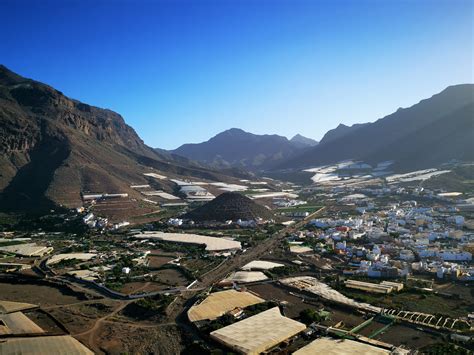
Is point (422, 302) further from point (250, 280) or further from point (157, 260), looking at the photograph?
point (157, 260)

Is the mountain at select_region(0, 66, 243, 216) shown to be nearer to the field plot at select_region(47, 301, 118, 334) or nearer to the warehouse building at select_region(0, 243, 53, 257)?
the warehouse building at select_region(0, 243, 53, 257)

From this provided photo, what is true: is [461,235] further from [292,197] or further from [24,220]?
[24,220]

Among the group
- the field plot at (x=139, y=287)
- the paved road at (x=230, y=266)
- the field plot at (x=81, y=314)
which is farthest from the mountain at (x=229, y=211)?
the field plot at (x=81, y=314)

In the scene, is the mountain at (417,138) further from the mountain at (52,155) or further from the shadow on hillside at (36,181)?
the shadow on hillside at (36,181)

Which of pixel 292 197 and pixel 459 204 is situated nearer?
pixel 459 204

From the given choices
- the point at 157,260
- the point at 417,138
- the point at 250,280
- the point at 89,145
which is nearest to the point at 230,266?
the point at 250,280

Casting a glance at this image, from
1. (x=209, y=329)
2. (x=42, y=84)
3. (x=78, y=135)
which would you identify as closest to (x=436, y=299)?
(x=209, y=329)
